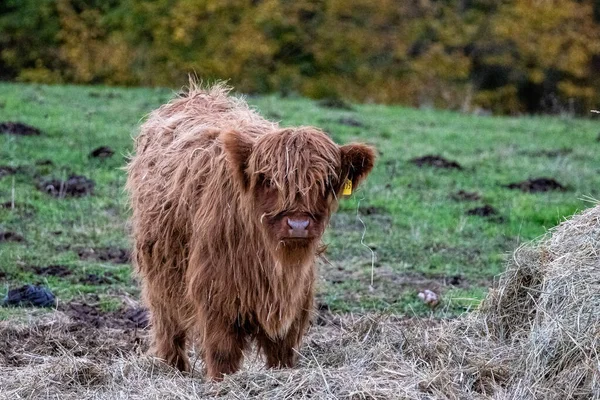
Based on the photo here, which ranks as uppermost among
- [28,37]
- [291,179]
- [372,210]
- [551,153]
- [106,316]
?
[291,179]

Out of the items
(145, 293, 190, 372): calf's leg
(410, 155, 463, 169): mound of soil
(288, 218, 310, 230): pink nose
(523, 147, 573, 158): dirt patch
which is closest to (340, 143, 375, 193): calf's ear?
(288, 218, 310, 230): pink nose

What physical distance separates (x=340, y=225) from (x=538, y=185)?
2748 mm

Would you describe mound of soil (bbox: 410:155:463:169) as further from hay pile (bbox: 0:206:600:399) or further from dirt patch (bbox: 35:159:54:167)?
hay pile (bbox: 0:206:600:399)

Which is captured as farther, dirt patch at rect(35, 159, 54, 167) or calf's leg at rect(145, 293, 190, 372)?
dirt patch at rect(35, 159, 54, 167)

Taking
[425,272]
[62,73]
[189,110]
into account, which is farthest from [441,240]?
[62,73]

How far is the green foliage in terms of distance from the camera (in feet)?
72.5

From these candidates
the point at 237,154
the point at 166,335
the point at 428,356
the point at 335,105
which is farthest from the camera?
Result: the point at 335,105

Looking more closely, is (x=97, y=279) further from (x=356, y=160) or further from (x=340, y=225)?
(x=356, y=160)

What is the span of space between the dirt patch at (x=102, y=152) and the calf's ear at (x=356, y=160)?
607cm

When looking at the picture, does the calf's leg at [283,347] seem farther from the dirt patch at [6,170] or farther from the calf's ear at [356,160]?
the dirt patch at [6,170]

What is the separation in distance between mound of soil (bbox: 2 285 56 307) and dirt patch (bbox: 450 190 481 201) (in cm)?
456

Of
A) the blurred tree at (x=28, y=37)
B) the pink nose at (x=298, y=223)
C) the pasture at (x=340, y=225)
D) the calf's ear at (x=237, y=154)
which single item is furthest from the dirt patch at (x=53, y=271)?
the blurred tree at (x=28, y=37)

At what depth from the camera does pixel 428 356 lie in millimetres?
5473

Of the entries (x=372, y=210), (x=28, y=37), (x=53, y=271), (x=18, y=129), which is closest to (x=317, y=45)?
(x=28, y=37)
